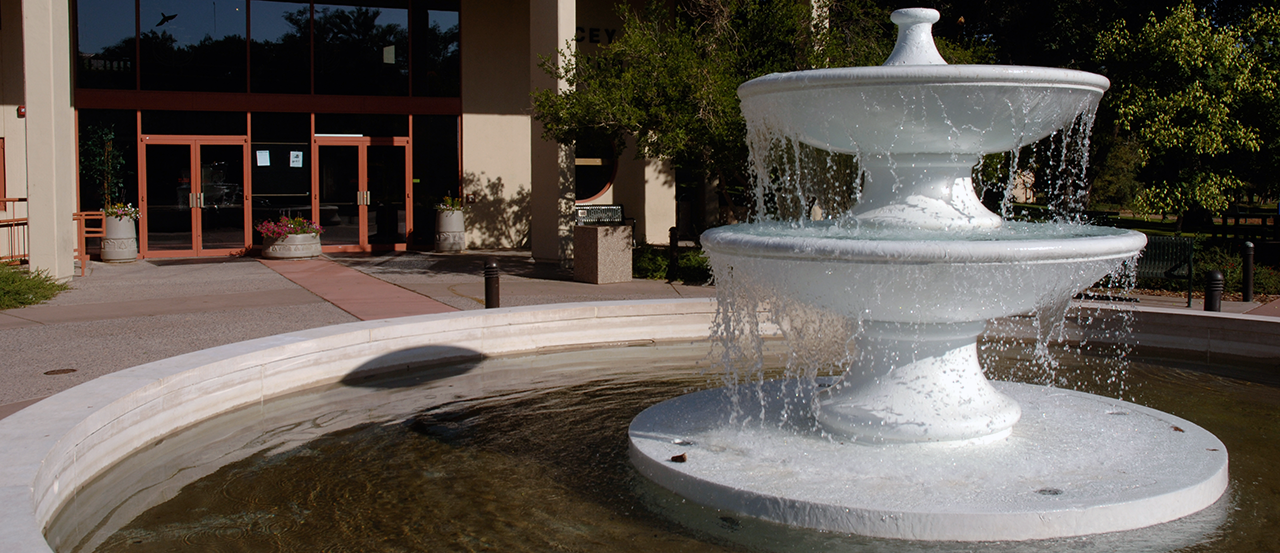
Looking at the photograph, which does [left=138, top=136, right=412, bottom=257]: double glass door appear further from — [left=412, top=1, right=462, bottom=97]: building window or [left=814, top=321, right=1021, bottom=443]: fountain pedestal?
[left=814, top=321, right=1021, bottom=443]: fountain pedestal

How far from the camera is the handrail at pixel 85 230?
16.5 meters

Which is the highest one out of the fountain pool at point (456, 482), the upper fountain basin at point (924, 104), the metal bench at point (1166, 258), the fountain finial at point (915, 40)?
the fountain finial at point (915, 40)

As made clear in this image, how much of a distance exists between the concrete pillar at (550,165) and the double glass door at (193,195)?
18.8 feet

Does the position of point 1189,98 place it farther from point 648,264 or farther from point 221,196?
point 221,196

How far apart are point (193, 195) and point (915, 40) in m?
15.9

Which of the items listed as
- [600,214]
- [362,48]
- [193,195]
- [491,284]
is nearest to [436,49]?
[362,48]

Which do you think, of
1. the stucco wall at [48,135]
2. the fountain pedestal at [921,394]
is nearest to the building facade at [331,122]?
the stucco wall at [48,135]

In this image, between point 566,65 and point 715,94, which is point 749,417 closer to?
point 715,94

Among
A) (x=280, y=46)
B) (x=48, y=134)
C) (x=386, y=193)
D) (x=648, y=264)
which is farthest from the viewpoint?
(x=386, y=193)

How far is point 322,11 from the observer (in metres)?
19.3

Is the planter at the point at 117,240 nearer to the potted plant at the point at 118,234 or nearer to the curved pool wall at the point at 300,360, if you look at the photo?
the potted plant at the point at 118,234

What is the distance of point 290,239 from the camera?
18172 mm

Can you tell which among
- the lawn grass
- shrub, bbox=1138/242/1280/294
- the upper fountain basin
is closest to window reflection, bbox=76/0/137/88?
the lawn grass

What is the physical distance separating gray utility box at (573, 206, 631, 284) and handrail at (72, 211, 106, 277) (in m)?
7.86
